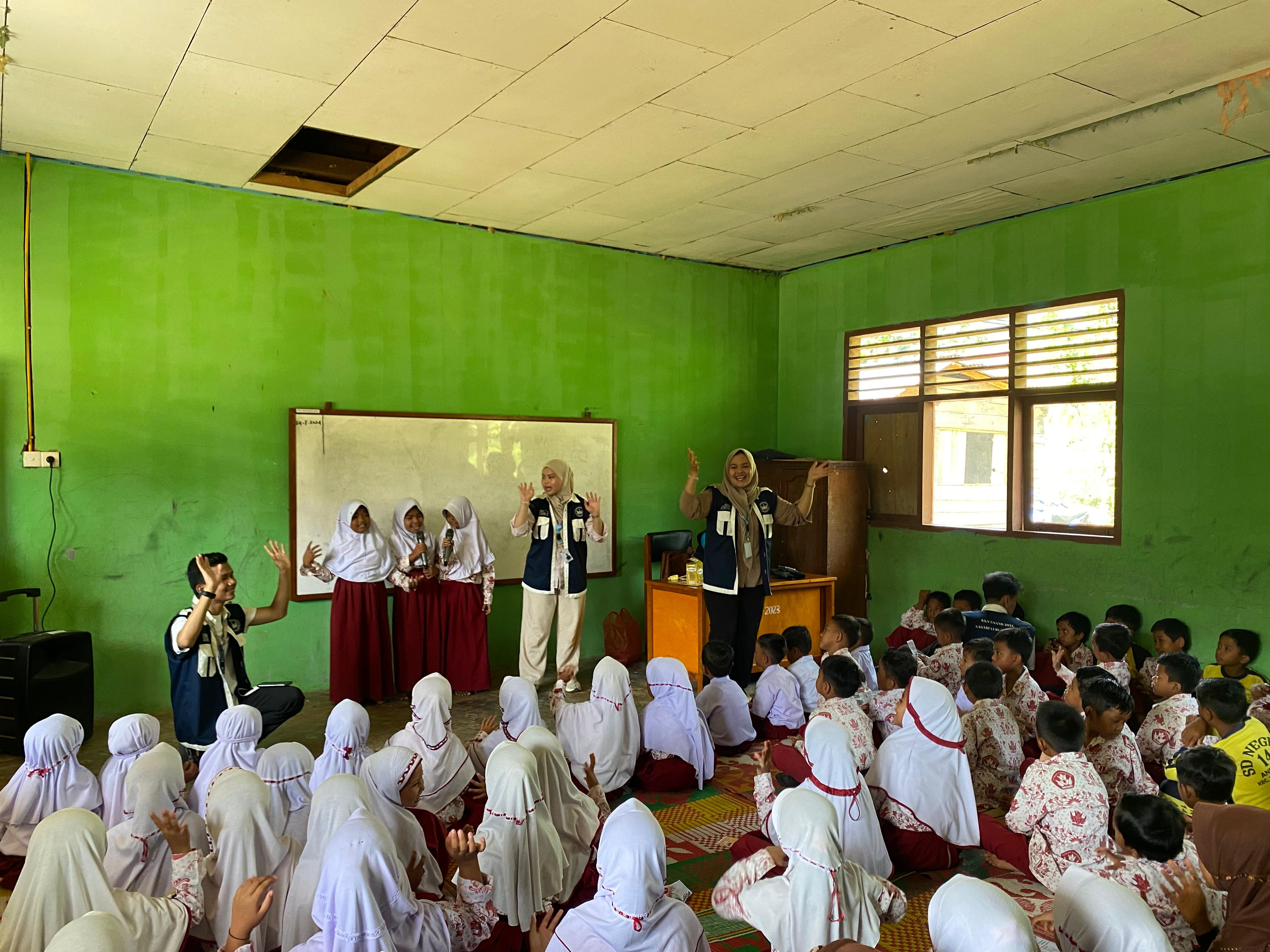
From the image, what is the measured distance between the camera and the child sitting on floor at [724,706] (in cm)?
462

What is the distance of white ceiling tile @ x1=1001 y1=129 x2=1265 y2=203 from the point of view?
479cm

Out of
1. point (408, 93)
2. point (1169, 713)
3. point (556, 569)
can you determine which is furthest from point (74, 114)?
point (1169, 713)

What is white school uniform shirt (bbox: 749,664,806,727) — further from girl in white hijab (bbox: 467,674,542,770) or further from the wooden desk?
girl in white hijab (bbox: 467,674,542,770)

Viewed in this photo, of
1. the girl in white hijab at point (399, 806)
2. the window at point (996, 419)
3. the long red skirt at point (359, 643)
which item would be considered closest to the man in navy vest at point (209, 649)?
the long red skirt at point (359, 643)

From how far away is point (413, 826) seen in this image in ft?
8.93

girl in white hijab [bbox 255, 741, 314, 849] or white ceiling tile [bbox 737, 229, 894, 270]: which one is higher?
white ceiling tile [bbox 737, 229, 894, 270]

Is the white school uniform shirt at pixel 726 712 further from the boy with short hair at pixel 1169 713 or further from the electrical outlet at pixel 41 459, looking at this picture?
the electrical outlet at pixel 41 459

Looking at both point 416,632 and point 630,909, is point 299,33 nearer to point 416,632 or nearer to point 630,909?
point 630,909

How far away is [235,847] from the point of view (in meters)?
2.39

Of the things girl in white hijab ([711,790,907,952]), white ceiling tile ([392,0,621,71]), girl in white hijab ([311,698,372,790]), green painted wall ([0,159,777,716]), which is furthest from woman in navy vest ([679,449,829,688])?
girl in white hijab ([711,790,907,952])

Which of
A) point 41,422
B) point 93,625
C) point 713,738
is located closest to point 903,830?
point 713,738

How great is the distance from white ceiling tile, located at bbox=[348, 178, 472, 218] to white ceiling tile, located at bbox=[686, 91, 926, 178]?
1664 mm

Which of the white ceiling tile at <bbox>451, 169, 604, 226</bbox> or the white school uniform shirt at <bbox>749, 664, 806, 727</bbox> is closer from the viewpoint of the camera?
the white school uniform shirt at <bbox>749, 664, 806, 727</bbox>

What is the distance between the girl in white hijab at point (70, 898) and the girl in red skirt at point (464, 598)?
3847mm
